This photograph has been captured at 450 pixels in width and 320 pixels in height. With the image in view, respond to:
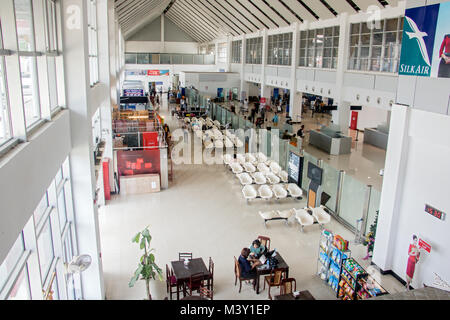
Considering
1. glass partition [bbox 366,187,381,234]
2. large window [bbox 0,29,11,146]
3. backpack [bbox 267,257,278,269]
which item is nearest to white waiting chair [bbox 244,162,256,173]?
glass partition [bbox 366,187,381,234]

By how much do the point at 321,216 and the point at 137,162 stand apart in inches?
286

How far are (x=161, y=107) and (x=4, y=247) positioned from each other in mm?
35663

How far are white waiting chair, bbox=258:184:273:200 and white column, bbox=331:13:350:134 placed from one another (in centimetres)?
1036

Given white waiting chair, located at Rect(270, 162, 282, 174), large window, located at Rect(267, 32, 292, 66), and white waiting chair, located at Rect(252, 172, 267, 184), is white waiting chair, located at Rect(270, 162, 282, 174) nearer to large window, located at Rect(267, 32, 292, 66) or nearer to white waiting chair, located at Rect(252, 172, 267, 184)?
white waiting chair, located at Rect(252, 172, 267, 184)

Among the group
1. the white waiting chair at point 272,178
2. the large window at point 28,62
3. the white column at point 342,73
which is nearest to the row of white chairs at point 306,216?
the white waiting chair at point 272,178

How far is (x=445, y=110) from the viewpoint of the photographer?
23.4 ft

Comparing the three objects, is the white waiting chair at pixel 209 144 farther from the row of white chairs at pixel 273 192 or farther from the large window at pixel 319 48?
the large window at pixel 319 48

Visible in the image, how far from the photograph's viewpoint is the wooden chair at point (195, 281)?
25.4 feet

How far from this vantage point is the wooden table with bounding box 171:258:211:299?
7.81 m

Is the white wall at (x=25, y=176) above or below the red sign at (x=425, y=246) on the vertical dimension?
above

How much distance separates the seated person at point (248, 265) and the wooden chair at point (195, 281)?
97 centimetres

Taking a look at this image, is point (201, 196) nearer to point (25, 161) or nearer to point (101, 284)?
point (101, 284)

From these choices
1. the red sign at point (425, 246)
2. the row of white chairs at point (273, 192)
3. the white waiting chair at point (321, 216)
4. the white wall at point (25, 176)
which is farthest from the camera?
the row of white chairs at point (273, 192)
